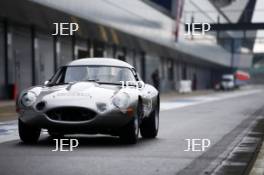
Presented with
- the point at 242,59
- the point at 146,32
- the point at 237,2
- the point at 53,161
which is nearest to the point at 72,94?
the point at 53,161

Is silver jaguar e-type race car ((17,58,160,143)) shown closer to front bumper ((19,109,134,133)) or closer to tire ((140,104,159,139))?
front bumper ((19,109,134,133))

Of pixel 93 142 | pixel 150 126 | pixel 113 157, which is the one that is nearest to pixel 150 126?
pixel 150 126

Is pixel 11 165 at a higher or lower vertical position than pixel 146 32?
lower

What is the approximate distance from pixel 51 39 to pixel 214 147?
73.2 ft

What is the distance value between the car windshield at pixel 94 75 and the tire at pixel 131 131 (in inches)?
29.2

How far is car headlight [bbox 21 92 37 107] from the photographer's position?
9398 mm

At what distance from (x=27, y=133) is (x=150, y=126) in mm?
2296

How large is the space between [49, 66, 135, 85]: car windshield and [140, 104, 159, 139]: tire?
2.70 ft

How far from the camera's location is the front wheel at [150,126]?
1102cm

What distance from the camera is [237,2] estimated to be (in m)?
59.7

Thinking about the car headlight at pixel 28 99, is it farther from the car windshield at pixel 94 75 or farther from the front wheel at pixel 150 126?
the front wheel at pixel 150 126

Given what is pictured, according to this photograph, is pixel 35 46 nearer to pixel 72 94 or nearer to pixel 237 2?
pixel 72 94

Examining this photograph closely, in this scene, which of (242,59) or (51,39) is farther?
(242,59)

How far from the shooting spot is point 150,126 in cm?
1117
